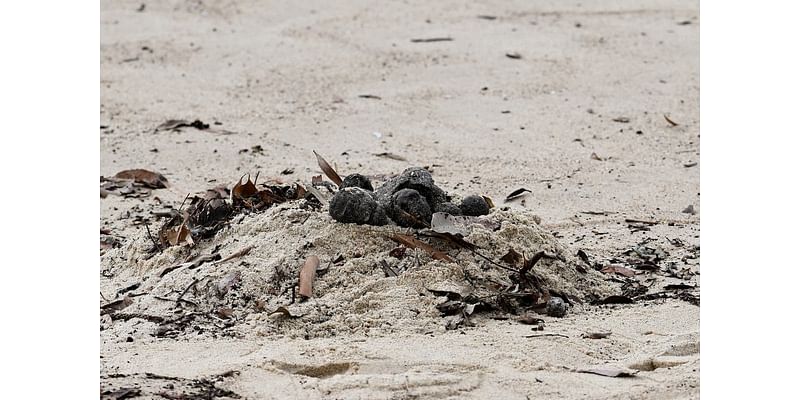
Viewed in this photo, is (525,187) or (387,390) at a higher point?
(387,390)

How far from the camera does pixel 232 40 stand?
300 inches

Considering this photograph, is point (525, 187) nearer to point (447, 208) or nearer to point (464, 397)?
point (447, 208)

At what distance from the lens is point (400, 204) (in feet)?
11.4

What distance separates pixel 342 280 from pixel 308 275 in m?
0.11

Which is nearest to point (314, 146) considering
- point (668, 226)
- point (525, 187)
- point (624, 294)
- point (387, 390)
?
point (525, 187)

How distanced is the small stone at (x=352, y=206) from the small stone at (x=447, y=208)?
0.23 metres

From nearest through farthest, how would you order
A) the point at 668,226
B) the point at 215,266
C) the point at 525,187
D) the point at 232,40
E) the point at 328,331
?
the point at 328,331
the point at 215,266
the point at 668,226
the point at 525,187
the point at 232,40

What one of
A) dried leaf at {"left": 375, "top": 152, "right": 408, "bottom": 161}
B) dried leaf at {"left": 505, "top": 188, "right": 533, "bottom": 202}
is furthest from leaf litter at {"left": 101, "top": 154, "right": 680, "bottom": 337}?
dried leaf at {"left": 375, "top": 152, "right": 408, "bottom": 161}

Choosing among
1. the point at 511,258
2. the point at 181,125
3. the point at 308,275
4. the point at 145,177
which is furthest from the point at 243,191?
the point at 181,125

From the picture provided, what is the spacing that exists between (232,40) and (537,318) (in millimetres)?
4940

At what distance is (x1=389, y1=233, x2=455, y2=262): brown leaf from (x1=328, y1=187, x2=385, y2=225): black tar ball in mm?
142

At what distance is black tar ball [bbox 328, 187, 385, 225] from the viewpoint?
3.43m

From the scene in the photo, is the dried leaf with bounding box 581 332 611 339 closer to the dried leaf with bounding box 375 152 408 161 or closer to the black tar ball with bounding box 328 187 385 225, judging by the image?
the black tar ball with bounding box 328 187 385 225

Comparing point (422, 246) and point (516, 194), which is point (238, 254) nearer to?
point (422, 246)
